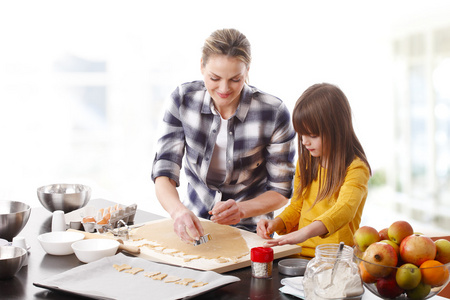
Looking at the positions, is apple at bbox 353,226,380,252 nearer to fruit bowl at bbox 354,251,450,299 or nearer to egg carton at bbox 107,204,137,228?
fruit bowl at bbox 354,251,450,299

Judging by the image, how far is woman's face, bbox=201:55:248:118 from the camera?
215cm

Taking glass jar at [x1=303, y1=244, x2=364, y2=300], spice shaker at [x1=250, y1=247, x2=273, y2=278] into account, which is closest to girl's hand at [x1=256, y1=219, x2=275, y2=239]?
spice shaker at [x1=250, y1=247, x2=273, y2=278]

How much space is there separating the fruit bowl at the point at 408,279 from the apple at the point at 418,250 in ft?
0.05

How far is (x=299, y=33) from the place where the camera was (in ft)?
18.7

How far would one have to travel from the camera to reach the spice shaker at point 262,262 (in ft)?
5.45

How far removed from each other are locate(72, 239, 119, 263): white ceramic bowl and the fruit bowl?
0.86 metres

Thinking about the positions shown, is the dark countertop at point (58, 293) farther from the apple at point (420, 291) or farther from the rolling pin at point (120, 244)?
the apple at point (420, 291)

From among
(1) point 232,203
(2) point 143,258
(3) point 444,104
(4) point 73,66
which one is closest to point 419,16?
→ (3) point 444,104

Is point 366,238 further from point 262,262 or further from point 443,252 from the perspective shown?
point 262,262

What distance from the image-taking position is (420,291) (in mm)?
1323

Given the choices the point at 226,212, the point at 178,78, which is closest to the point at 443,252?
the point at 226,212

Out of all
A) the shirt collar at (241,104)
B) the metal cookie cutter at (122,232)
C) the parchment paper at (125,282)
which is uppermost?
the shirt collar at (241,104)

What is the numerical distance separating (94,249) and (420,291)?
1.06 meters

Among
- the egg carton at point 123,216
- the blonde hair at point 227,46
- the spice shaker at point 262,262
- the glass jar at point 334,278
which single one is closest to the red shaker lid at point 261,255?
the spice shaker at point 262,262
